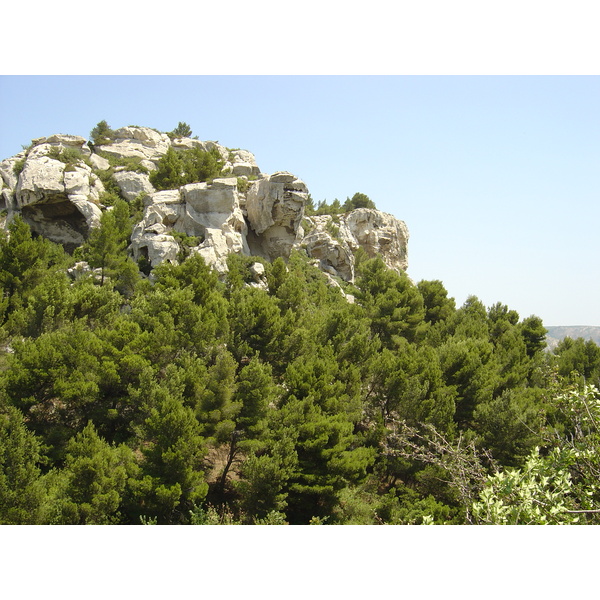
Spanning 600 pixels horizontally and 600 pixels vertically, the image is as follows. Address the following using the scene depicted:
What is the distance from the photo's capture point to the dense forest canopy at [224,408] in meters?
14.6

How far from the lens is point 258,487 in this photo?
1555 cm

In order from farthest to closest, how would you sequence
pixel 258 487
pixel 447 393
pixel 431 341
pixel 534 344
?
pixel 534 344 < pixel 431 341 < pixel 447 393 < pixel 258 487

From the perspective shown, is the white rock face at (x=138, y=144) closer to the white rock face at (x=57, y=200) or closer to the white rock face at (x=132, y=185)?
the white rock face at (x=132, y=185)

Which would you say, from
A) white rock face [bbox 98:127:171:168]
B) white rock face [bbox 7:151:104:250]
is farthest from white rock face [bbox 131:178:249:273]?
white rock face [bbox 98:127:171:168]

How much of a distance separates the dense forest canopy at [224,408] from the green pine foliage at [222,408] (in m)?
0.08

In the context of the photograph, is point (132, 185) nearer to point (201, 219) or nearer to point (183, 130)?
point (201, 219)

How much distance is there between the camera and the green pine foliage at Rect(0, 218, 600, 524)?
14.6 meters

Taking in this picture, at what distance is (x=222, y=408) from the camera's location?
17500mm

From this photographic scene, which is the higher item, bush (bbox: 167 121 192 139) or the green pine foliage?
bush (bbox: 167 121 192 139)

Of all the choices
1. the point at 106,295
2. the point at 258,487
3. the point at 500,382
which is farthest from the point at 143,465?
the point at 500,382

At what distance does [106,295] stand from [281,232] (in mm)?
19995

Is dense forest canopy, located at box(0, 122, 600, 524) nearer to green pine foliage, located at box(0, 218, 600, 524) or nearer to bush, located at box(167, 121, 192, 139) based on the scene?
green pine foliage, located at box(0, 218, 600, 524)

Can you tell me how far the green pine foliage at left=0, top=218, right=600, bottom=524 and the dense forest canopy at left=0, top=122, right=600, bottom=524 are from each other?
8 cm

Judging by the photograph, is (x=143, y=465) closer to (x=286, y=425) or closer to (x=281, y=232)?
(x=286, y=425)
